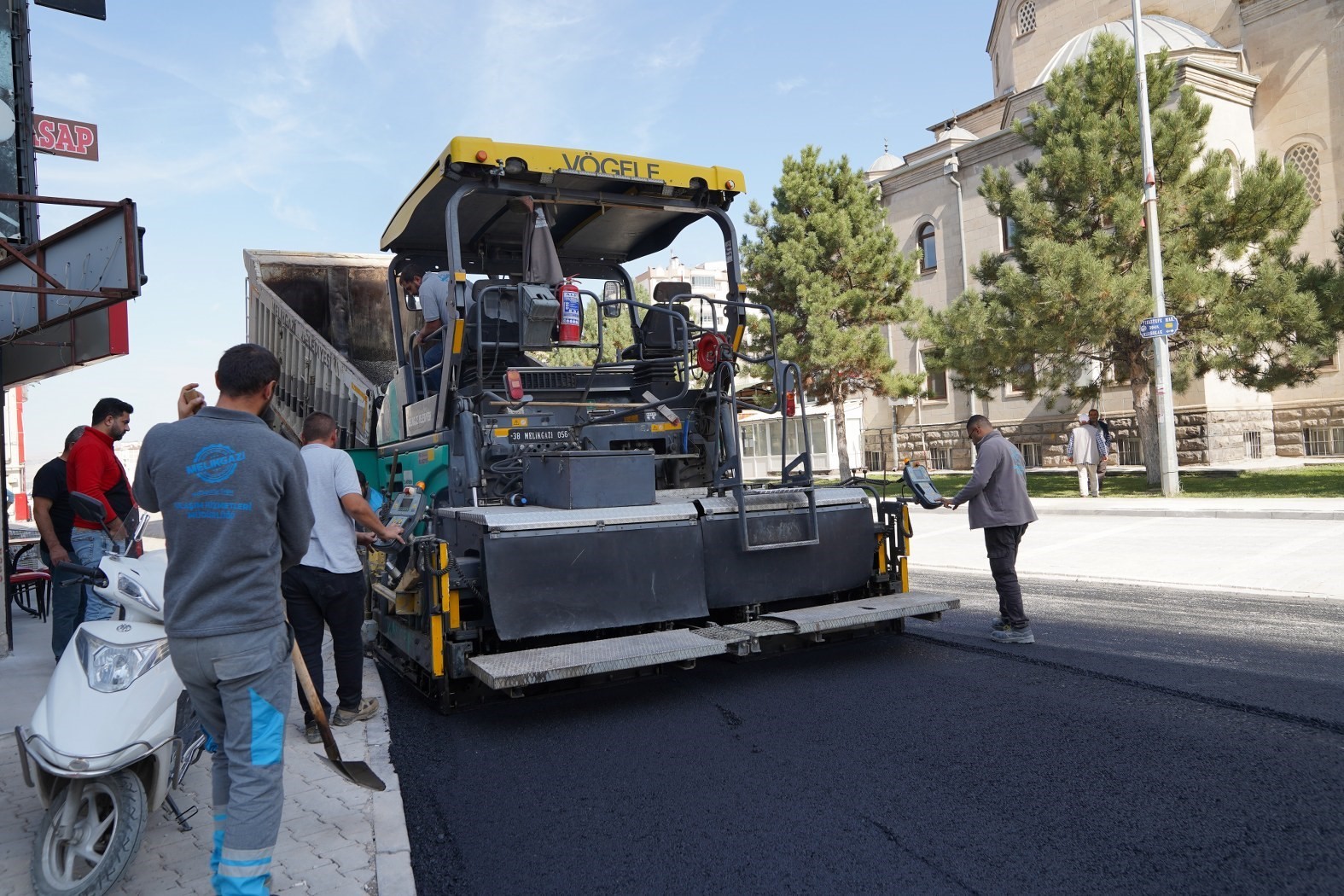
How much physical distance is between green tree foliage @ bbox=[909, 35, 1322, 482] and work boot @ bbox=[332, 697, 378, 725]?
1561cm

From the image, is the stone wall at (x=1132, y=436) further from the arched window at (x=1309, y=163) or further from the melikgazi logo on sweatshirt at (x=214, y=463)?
the melikgazi logo on sweatshirt at (x=214, y=463)

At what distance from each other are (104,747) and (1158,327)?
1683cm

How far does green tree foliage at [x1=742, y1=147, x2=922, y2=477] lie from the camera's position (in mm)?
22812

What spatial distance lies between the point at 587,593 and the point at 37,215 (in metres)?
5.91

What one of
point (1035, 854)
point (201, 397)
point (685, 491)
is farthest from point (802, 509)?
point (201, 397)

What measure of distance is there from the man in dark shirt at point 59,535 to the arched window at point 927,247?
28.0 m

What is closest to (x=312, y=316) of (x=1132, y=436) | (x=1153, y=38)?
(x=1132, y=436)

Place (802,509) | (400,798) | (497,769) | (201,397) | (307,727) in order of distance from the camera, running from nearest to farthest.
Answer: (201,397)
(400,798)
(497,769)
(307,727)
(802,509)

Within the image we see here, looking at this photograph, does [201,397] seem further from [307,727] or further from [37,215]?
[37,215]

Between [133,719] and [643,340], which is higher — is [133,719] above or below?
below

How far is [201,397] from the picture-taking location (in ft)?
12.1

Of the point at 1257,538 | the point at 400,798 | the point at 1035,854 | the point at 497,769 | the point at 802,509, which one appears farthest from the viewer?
the point at 1257,538

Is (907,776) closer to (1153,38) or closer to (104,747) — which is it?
(104,747)

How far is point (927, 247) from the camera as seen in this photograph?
30844 mm
